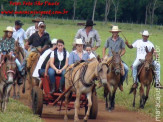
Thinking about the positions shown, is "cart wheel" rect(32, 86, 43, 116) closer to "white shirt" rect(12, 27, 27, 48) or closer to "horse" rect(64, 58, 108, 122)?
"horse" rect(64, 58, 108, 122)

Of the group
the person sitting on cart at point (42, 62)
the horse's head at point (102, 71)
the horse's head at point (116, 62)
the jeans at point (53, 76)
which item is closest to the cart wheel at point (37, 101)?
the jeans at point (53, 76)

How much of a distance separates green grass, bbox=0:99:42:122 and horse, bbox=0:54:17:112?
305mm

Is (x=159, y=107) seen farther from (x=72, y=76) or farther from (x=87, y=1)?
(x=87, y=1)

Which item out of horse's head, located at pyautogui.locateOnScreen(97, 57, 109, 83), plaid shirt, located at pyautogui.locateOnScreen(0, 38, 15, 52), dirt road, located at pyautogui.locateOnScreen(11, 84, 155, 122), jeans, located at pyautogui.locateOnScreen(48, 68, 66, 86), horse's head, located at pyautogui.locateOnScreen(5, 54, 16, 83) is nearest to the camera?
horse's head, located at pyautogui.locateOnScreen(97, 57, 109, 83)

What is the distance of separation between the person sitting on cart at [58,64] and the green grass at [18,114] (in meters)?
0.95

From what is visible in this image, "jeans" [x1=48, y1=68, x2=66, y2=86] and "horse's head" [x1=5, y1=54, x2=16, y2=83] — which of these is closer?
"jeans" [x1=48, y1=68, x2=66, y2=86]

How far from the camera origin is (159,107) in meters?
17.8

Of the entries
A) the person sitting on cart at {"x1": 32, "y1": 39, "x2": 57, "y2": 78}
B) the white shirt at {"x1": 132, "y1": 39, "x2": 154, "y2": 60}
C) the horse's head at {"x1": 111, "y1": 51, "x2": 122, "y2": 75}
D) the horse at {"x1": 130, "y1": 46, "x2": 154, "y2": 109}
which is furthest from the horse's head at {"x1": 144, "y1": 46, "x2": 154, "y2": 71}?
the person sitting on cart at {"x1": 32, "y1": 39, "x2": 57, "y2": 78}

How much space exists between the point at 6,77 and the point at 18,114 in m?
1.41

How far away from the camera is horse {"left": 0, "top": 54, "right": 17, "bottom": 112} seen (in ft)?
52.4

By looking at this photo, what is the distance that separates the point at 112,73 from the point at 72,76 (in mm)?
2965

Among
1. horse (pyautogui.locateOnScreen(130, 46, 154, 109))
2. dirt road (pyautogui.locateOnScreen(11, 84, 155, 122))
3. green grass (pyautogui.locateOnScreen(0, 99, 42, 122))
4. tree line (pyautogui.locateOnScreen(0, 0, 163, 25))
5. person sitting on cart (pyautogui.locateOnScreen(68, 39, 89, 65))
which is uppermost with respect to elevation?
tree line (pyautogui.locateOnScreen(0, 0, 163, 25))

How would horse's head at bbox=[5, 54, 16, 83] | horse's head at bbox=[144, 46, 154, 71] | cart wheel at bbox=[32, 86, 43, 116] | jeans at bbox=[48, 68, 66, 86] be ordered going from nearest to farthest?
1. cart wheel at bbox=[32, 86, 43, 116]
2. jeans at bbox=[48, 68, 66, 86]
3. horse's head at bbox=[5, 54, 16, 83]
4. horse's head at bbox=[144, 46, 154, 71]

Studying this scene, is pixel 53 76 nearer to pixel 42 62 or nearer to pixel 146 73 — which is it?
pixel 42 62
